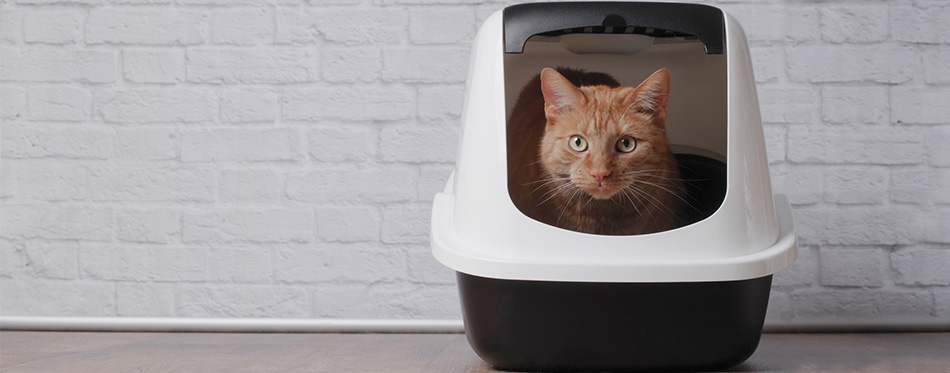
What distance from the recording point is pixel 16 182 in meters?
1.24

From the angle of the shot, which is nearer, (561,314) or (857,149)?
(561,314)

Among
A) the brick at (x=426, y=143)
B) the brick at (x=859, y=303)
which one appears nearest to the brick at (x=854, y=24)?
the brick at (x=859, y=303)

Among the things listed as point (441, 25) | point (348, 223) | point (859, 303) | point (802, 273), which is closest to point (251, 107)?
point (348, 223)

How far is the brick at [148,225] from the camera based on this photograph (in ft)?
4.05

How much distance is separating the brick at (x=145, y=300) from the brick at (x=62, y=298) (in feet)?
0.05

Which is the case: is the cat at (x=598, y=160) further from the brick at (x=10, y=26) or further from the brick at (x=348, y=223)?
the brick at (x=10, y=26)

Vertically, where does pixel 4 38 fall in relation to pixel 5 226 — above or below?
above

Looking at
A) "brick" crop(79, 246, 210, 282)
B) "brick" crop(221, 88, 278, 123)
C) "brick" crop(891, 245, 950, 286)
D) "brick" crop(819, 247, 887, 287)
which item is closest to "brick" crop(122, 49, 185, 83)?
"brick" crop(221, 88, 278, 123)

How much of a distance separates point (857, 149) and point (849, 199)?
9 cm

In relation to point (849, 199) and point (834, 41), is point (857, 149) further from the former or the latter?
point (834, 41)

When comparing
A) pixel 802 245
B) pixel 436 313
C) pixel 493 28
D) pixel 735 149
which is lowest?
pixel 436 313

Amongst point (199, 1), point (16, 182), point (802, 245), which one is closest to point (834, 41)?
point (802, 245)

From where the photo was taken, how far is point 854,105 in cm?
119

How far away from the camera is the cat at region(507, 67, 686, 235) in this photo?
0.77 metres
